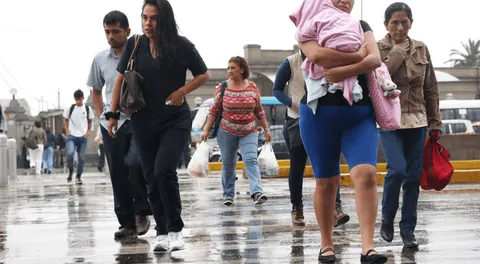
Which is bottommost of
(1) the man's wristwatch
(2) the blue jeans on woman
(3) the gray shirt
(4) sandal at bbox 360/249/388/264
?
(2) the blue jeans on woman

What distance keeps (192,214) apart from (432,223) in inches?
118

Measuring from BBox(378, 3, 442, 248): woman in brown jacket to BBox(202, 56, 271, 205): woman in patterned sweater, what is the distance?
4261mm

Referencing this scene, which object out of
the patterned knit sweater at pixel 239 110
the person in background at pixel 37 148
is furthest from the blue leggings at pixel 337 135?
the person in background at pixel 37 148

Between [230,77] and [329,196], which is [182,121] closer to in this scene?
[329,196]

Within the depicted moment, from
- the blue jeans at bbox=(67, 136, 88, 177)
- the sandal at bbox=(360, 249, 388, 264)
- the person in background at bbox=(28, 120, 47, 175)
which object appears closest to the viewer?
the sandal at bbox=(360, 249, 388, 264)

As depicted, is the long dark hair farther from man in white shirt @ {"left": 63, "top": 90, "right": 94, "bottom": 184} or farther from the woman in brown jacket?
man in white shirt @ {"left": 63, "top": 90, "right": 94, "bottom": 184}

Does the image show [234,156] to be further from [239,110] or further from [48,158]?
[48,158]

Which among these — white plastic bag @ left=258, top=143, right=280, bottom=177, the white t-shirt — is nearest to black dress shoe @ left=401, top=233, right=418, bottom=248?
white plastic bag @ left=258, top=143, right=280, bottom=177

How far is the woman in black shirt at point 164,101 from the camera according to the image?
22.9ft

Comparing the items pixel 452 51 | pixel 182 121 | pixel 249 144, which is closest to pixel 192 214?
pixel 249 144

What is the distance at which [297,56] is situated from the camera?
9.09 meters

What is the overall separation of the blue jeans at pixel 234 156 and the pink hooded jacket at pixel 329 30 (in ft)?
19.0

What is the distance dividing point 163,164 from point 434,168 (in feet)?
7.17

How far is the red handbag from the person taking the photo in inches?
291
